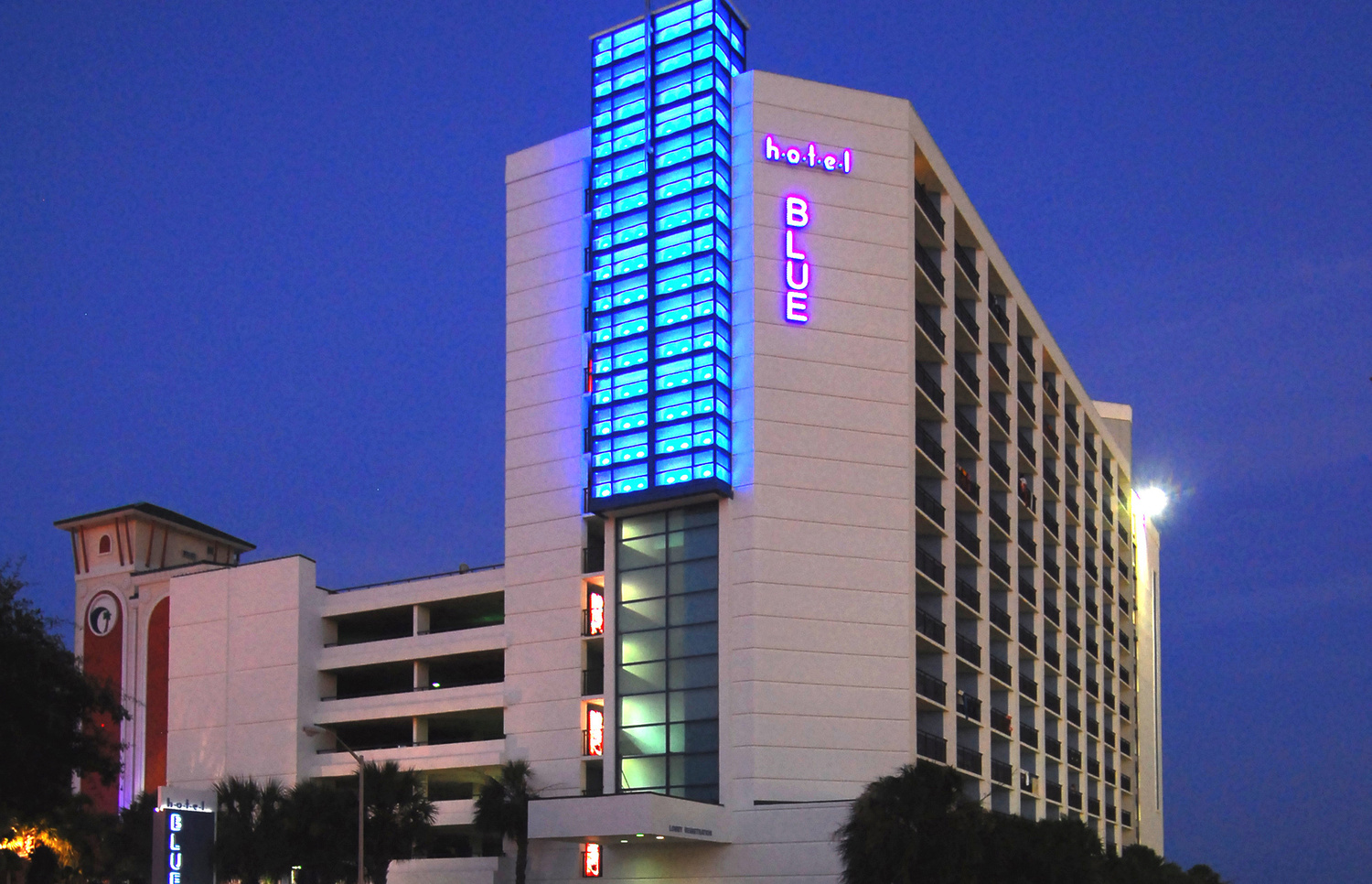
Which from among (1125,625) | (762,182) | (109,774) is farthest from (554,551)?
(1125,625)

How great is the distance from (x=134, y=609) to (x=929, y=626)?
48.4m

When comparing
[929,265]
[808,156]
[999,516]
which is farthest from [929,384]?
[808,156]

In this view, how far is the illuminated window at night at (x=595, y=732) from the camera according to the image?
71.7 metres

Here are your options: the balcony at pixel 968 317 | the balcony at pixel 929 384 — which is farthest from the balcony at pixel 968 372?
the balcony at pixel 929 384

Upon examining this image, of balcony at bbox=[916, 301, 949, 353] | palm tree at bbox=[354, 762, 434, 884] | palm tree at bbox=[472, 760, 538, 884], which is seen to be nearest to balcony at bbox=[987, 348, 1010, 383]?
balcony at bbox=[916, 301, 949, 353]

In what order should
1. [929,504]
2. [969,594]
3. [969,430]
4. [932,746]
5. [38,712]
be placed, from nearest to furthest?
1. [38,712]
2. [932,746]
3. [929,504]
4. [969,594]
5. [969,430]

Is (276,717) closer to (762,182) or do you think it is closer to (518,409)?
(518,409)

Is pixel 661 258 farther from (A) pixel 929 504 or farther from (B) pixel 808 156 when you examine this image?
(A) pixel 929 504

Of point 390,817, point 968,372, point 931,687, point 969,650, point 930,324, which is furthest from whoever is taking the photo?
point 968,372

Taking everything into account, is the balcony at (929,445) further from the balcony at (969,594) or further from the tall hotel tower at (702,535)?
the balcony at (969,594)

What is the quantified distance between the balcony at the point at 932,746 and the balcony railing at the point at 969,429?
15.0m

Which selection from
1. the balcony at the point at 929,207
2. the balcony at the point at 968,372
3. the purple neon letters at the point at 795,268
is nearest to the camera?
the purple neon letters at the point at 795,268

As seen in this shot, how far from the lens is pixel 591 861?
228 ft

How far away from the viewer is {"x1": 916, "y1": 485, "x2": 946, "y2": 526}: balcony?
75.5 metres
